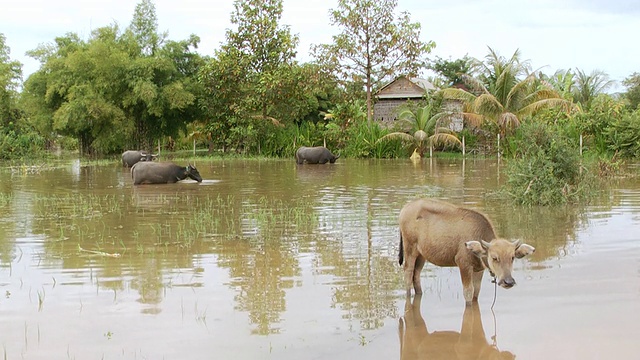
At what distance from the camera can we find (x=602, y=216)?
10.3 metres

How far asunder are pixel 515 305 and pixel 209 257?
11.7ft

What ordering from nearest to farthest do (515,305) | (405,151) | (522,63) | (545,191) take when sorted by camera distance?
(515,305) < (545,191) < (522,63) < (405,151)

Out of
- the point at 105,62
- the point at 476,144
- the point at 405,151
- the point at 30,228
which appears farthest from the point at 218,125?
the point at 30,228

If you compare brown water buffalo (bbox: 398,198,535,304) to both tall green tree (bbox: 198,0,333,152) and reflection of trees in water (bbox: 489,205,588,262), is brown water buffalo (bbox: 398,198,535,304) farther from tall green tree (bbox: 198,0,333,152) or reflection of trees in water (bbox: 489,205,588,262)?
tall green tree (bbox: 198,0,333,152)

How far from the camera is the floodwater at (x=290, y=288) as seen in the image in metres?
4.75

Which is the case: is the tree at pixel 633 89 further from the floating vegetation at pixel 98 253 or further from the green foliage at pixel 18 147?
the floating vegetation at pixel 98 253

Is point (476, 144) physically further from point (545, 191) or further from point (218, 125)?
point (545, 191)

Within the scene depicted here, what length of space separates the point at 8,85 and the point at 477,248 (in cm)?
3779

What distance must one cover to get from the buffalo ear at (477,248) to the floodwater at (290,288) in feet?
1.82

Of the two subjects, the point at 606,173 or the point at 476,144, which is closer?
the point at 606,173

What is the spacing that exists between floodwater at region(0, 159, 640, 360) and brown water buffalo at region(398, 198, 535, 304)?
0.27 m

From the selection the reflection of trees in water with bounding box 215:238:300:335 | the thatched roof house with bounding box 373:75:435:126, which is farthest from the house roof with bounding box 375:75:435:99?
the reflection of trees in water with bounding box 215:238:300:335

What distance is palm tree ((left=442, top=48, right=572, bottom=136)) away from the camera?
92.1 ft

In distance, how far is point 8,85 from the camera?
3734cm
